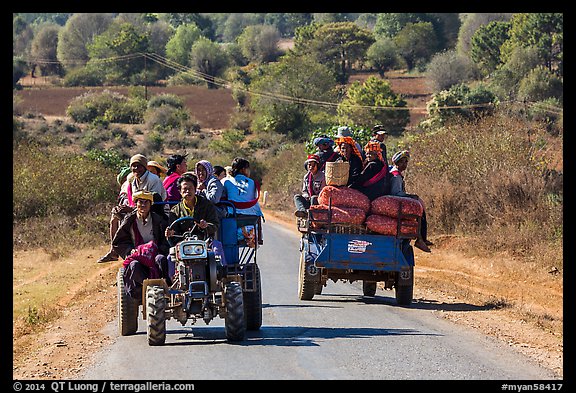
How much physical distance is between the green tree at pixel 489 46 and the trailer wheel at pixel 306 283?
77.4 meters

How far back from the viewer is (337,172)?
16188 mm

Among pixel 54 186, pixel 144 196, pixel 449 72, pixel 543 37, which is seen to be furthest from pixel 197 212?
pixel 449 72

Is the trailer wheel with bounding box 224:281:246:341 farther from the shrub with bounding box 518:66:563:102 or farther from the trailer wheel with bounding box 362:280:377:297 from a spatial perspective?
the shrub with bounding box 518:66:563:102

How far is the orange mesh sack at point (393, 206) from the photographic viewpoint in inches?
631

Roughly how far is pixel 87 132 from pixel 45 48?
2604 inches

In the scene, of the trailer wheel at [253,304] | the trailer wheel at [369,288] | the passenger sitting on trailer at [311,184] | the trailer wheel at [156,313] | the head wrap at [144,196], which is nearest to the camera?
the trailer wheel at [156,313]

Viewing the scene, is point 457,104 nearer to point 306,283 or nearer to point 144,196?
→ point 306,283

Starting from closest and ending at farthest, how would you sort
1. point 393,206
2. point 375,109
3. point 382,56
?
point 393,206 < point 375,109 < point 382,56

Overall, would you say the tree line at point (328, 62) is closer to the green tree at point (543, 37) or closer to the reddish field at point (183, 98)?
the green tree at point (543, 37)

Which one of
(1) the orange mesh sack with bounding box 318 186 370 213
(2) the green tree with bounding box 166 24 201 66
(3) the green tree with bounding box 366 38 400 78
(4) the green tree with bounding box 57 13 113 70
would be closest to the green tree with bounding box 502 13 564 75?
(3) the green tree with bounding box 366 38 400 78

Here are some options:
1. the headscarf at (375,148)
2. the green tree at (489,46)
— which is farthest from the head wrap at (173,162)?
the green tree at (489,46)

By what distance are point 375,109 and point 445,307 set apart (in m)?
54.2

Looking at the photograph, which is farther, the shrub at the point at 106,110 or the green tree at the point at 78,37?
the green tree at the point at 78,37

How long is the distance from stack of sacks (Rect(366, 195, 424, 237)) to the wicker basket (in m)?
0.63
